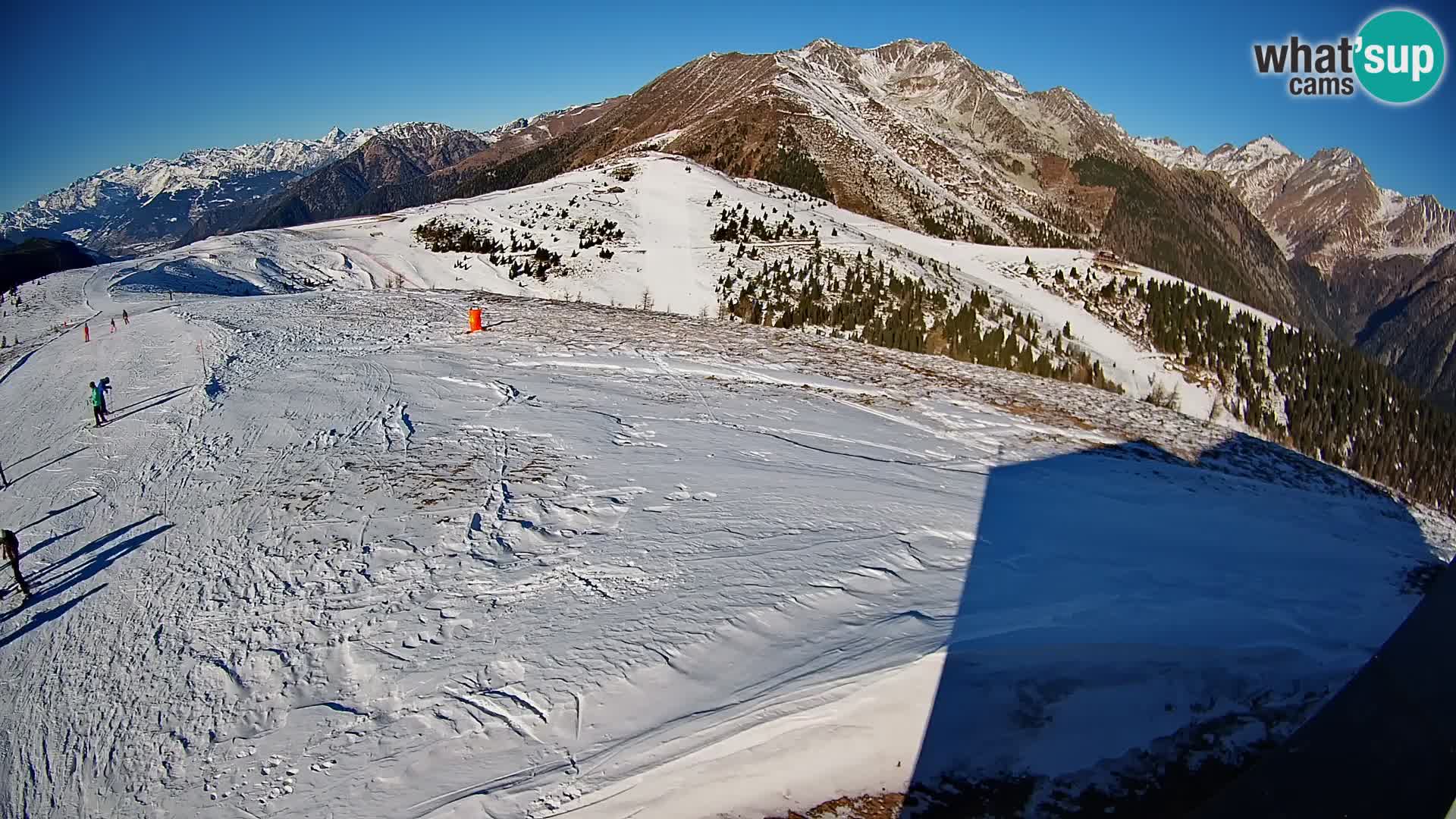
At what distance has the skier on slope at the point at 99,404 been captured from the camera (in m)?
11.7

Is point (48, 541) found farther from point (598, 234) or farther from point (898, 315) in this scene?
point (598, 234)

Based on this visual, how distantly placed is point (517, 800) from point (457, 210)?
39553 mm

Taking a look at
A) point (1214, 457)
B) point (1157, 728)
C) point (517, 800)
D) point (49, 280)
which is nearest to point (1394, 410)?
point (1214, 457)

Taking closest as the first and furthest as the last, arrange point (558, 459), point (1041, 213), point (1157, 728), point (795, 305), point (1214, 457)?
point (1157, 728) → point (558, 459) → point (1214, 457) → point (795, 305) → point (1041, 213)

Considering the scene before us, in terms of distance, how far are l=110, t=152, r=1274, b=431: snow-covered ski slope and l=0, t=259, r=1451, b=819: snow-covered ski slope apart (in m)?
14.3

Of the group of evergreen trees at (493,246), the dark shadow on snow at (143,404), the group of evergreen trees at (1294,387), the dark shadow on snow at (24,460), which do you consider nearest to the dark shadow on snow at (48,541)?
the dark shadow on snow at (24,460)

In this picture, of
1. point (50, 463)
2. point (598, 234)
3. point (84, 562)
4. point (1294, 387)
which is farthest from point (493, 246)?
point (1294, 387)

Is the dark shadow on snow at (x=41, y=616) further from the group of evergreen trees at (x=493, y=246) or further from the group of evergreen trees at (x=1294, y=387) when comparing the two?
the group of evergreen trees at (x=1294, y=387)

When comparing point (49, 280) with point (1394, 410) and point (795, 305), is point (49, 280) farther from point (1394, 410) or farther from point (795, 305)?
point (1394, 410)

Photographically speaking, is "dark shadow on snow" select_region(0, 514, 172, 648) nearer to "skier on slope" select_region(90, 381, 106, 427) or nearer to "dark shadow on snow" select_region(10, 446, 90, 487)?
"dark shadow on snow" select_region(10, 446, 90, 487)


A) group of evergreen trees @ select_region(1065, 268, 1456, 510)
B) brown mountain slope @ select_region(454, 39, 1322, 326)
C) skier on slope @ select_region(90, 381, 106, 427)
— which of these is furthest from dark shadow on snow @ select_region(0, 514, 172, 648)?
brown mountain slope @ select_region(454, 39, 1322, 326)

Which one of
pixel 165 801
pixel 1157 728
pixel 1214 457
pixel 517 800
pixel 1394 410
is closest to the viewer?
pixel 517 800

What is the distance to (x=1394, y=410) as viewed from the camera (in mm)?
35938

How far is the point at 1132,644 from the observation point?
5754 millimetres
